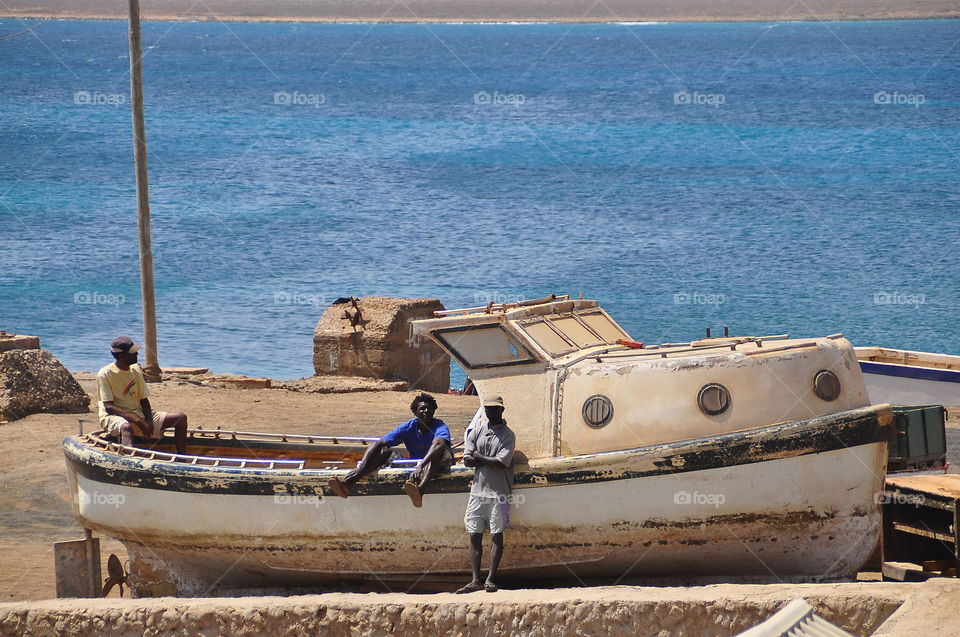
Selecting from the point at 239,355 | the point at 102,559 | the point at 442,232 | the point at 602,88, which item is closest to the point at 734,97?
the point at 602,88

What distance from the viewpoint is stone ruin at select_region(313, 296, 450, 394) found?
2211 centimetres

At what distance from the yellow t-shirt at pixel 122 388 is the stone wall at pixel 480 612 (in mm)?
2365

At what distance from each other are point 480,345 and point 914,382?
8398mm

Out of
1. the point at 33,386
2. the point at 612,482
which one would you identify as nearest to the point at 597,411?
the point at 612,482

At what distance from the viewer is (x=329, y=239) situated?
158ft

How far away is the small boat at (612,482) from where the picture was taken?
11430 millimetres

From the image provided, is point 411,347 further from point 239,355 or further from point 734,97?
point 734,97

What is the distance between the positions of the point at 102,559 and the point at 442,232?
35176 mm

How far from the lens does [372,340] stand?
22125 mm

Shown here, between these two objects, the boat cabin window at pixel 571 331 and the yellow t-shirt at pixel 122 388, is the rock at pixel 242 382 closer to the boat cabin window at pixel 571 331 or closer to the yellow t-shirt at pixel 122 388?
the yellow t-shirt at pixel 122 388

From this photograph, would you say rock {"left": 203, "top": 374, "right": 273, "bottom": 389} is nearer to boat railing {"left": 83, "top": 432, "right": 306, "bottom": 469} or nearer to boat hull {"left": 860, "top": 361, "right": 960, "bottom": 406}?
boat railing {"left": 83, "top": 432, "right": 306, "bottom": 469}

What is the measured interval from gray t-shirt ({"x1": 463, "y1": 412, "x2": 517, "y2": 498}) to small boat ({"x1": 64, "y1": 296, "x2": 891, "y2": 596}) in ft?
0.53

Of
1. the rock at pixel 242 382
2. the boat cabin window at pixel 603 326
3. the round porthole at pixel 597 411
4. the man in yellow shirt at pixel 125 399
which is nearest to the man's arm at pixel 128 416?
the man in yellow shirt at pixel 125 399

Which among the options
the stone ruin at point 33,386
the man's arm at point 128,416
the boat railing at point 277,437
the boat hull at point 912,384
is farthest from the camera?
the stone ruin at point 33,386
